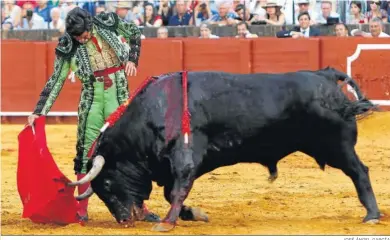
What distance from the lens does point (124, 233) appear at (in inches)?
263

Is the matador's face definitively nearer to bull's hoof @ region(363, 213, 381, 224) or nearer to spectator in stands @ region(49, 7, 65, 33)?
bull's hoof @ region(363, 213, 381, 224)

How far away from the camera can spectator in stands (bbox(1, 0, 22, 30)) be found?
51.2 ft

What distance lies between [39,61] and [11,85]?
0.53 meters

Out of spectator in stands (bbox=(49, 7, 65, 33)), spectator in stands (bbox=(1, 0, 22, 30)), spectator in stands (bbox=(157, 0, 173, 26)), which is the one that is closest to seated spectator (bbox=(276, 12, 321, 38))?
spectator in stands (bbox=(157, 0, 173, 26))

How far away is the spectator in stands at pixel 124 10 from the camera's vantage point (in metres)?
14.1

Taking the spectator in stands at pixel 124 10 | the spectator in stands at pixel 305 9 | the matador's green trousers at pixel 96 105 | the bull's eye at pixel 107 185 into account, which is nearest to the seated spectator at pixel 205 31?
the spectator in stands at pixel 124 10

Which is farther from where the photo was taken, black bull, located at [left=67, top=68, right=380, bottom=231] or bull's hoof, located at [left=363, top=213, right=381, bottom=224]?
bull's hoof, located at [left=363, top=213, right=381, bottom=224]

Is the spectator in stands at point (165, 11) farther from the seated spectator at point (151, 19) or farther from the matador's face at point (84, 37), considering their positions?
the matador's face at point (84, 37)

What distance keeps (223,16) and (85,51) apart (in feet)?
22.8

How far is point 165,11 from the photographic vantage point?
14.6 metres

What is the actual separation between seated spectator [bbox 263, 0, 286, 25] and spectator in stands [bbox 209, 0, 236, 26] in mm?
482
